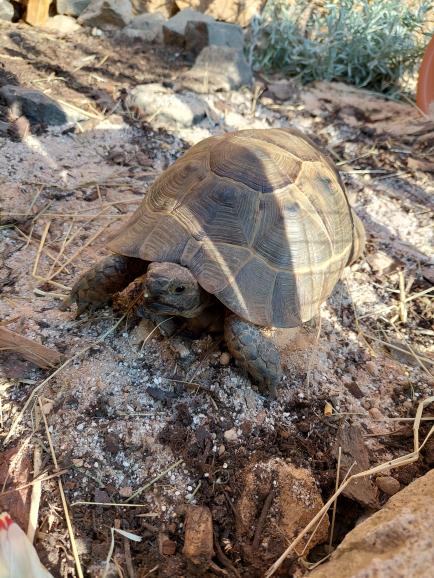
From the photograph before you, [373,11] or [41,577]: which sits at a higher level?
[373,11]

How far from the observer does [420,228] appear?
414 cm

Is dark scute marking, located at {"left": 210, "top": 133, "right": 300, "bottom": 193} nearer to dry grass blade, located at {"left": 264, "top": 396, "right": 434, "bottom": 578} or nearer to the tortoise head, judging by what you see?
the tortoise head

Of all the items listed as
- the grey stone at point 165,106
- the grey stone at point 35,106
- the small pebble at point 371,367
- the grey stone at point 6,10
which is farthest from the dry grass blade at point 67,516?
the grey stone at point 6,10

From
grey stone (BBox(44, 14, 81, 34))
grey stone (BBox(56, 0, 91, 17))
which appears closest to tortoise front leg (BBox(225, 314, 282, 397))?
grey stone (BBox(44, 14, 81, 34))

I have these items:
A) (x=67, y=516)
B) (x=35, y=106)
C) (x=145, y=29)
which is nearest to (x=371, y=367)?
(x=67, y=516)

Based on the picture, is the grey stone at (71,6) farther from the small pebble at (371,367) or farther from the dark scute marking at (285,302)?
the small pebble at (371,367)

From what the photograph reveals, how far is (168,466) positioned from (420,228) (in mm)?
3125

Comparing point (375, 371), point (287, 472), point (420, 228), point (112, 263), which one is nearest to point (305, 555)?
point (287, 472)

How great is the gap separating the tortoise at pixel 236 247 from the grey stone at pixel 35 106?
234 centimetres

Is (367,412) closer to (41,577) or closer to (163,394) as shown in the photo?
(163,394)

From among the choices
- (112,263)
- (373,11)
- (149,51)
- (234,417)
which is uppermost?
(373,11)

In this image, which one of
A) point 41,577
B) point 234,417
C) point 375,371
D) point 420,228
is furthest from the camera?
point 420,228

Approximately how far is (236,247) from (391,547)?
1.42 metres

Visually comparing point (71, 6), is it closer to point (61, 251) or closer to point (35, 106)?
point (35, 106)
